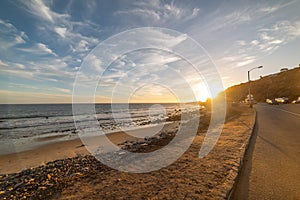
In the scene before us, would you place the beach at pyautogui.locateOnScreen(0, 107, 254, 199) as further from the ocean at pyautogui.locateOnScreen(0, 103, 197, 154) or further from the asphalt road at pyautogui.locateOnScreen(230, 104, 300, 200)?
the ocean at pyautogui.locateOnScreen(0, 103, 197, 154)

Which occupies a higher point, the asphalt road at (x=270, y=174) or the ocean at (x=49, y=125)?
the asphalt road at (x=270, y=174)

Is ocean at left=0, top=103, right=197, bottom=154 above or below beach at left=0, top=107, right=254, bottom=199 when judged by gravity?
below

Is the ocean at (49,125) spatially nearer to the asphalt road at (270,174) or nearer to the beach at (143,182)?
the beach at (143,182)

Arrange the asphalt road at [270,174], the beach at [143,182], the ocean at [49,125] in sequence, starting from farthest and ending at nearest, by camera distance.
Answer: the ocean at [49,125], the beach at [143,182], the asphalt road at [270,174]

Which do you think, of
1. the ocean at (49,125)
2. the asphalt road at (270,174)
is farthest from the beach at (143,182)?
the ocean at (49,125)

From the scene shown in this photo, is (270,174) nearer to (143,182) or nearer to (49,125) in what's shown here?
(143,182)

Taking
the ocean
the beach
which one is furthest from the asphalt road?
the ocean

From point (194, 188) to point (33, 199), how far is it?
4041 mm

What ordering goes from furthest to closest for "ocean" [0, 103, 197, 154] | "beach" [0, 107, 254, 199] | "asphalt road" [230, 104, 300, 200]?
"ocean" [0, 103, 197, 154] → "beach" [0, 107, 254, 199] → "asphalt road" [230, 104, 300, 200]

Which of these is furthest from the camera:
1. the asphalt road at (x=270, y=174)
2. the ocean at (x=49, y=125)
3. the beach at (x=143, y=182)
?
the ocean at (x=49, y=125)

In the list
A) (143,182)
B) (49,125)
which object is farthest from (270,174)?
(49,125)

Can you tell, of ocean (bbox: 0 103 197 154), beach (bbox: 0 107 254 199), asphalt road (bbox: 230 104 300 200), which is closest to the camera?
asphalt road (bbox: 230 104 300 200)

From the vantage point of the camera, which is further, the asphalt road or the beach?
the beach

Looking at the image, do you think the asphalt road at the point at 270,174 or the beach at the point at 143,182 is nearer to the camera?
the asphalt road at the point at 270,174
